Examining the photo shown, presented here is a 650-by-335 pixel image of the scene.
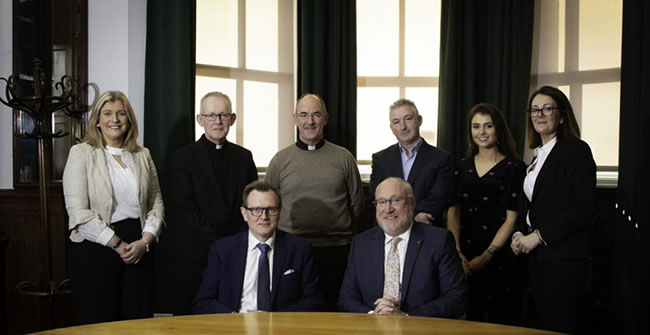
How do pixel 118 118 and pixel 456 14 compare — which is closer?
pixel 118 118

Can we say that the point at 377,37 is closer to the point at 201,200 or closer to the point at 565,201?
the point at 201,200

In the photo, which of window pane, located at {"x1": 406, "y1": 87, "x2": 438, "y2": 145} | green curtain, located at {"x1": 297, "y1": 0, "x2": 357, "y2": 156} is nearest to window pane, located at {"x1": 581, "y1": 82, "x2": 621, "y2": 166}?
window pane, located at {"x1": 406, "y1": 87, "x2": 438, "y2": 145}

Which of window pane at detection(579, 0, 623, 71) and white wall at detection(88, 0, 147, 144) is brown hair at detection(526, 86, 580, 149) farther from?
white wall at detection(88, 0, 147, 144)

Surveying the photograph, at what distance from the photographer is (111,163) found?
325 centimetres

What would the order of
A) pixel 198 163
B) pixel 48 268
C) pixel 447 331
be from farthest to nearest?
1. pixel 48 268
2. pixel 198 163
3. pixel 447 331

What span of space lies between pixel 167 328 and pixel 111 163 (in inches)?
55.6

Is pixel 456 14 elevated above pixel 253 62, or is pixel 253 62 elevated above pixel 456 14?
pixel 456 14

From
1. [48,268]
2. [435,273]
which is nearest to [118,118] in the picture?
[48,268]

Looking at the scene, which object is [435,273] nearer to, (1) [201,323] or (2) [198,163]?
(1) [201,323]

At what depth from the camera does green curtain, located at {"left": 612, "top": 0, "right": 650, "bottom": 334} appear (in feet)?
12.9

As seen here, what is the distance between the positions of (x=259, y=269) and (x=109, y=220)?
33.3 inches

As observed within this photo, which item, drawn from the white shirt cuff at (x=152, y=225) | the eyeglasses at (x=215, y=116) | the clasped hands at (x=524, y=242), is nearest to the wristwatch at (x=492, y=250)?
the clasped hands at (x=524, y=242)

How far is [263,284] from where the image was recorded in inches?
112

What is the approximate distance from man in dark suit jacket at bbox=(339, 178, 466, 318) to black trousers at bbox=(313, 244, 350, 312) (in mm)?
739
